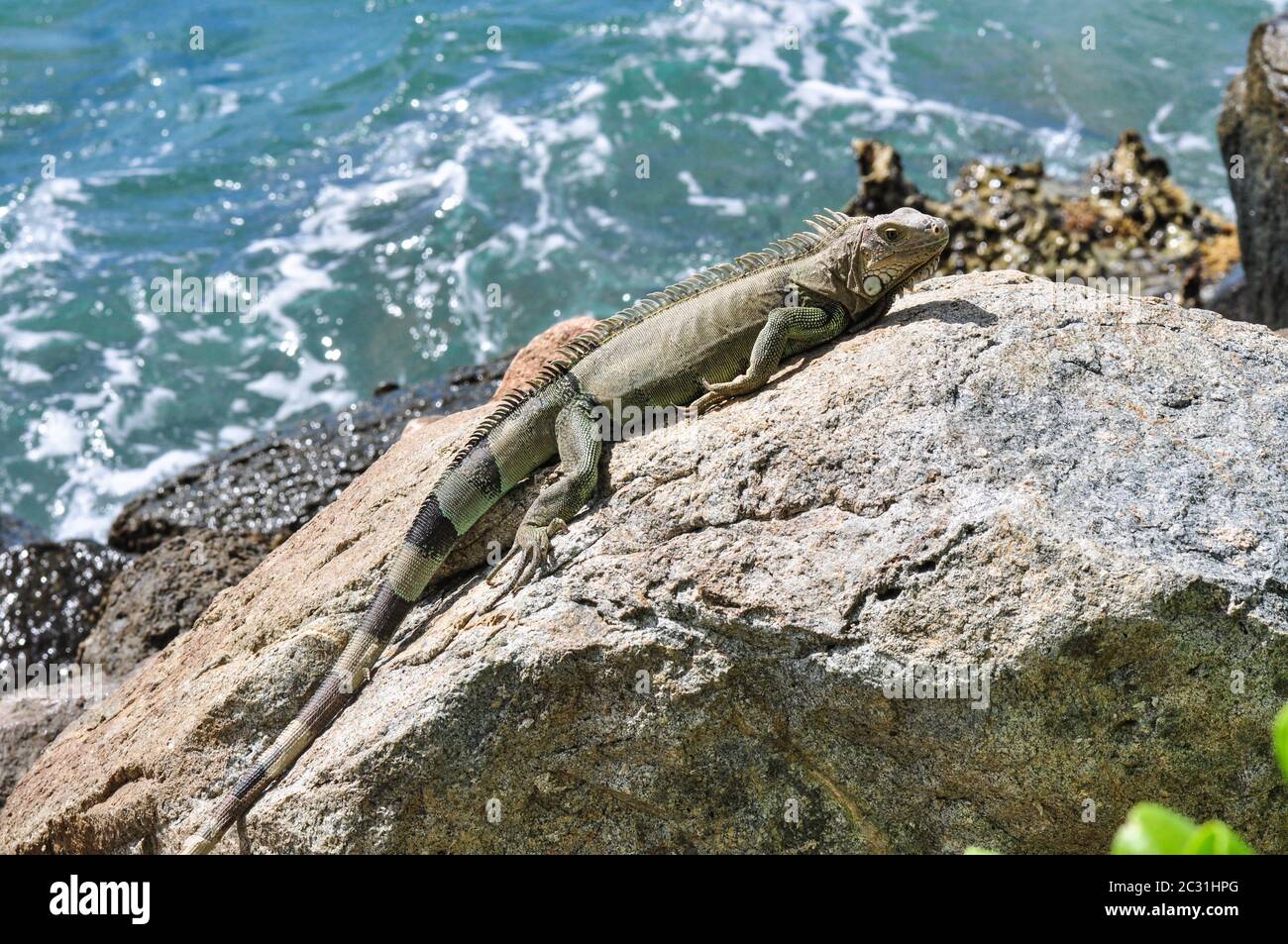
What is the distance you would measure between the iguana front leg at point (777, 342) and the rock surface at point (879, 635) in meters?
0.10

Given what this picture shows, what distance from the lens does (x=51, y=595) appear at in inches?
351

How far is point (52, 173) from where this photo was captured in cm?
1758

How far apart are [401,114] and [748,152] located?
521 centimetres

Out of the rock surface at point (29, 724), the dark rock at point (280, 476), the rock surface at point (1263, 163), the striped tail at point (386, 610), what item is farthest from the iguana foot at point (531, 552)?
the rock surface at point (1263, 163)

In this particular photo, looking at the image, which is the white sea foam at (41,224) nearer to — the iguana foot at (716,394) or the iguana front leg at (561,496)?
the iguana front leg at (561,496)

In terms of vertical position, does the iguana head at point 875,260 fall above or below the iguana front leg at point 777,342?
above

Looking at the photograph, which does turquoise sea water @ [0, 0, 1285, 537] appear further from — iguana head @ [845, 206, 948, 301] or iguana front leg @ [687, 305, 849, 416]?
iguana head @ [845, 206, 948, 301]

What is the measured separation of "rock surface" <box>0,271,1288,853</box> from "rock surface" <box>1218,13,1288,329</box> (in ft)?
16.0

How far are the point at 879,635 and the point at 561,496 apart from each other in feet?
5.09

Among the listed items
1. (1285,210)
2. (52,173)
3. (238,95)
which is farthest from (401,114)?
(1285,210)

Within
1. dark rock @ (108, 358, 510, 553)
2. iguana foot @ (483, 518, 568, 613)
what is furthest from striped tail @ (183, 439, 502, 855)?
dark rock @ (108, 358, 510, 553)

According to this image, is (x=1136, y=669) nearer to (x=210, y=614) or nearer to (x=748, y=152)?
(x=210, y=614)

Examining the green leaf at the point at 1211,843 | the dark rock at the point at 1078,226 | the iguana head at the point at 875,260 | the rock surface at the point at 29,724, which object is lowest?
the rock surface at the point at 29,724

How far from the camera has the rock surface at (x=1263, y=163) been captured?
9.38 meters
